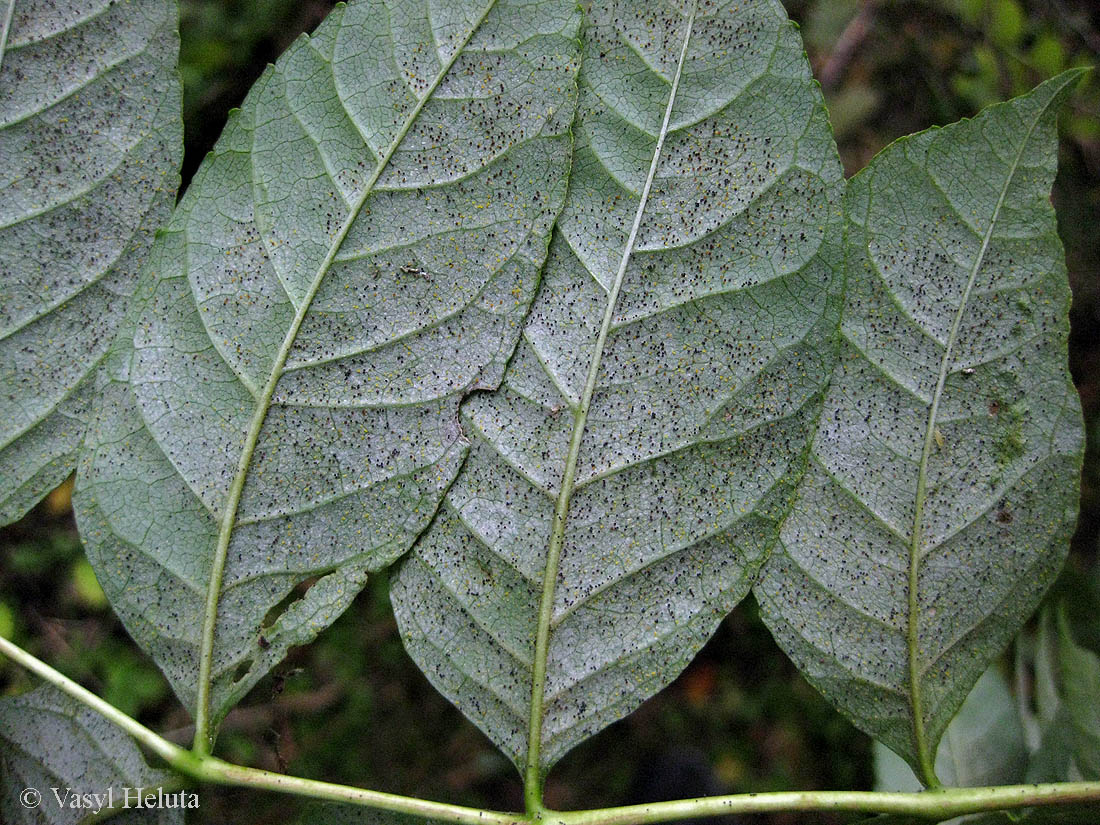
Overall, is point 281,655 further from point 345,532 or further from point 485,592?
point 485,592

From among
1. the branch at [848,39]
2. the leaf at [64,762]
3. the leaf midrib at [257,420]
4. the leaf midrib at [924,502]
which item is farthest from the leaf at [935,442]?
the branch at [848,39]

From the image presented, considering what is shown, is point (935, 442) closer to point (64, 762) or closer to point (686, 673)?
point (64, 762)

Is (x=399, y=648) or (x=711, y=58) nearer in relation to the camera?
(x=711, y=58)

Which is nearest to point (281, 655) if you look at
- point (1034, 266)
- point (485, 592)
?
point (485, 592)

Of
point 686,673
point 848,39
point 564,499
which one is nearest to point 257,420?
point 564,499

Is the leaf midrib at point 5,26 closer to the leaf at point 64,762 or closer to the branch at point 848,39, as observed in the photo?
the leaf at point 64,762
